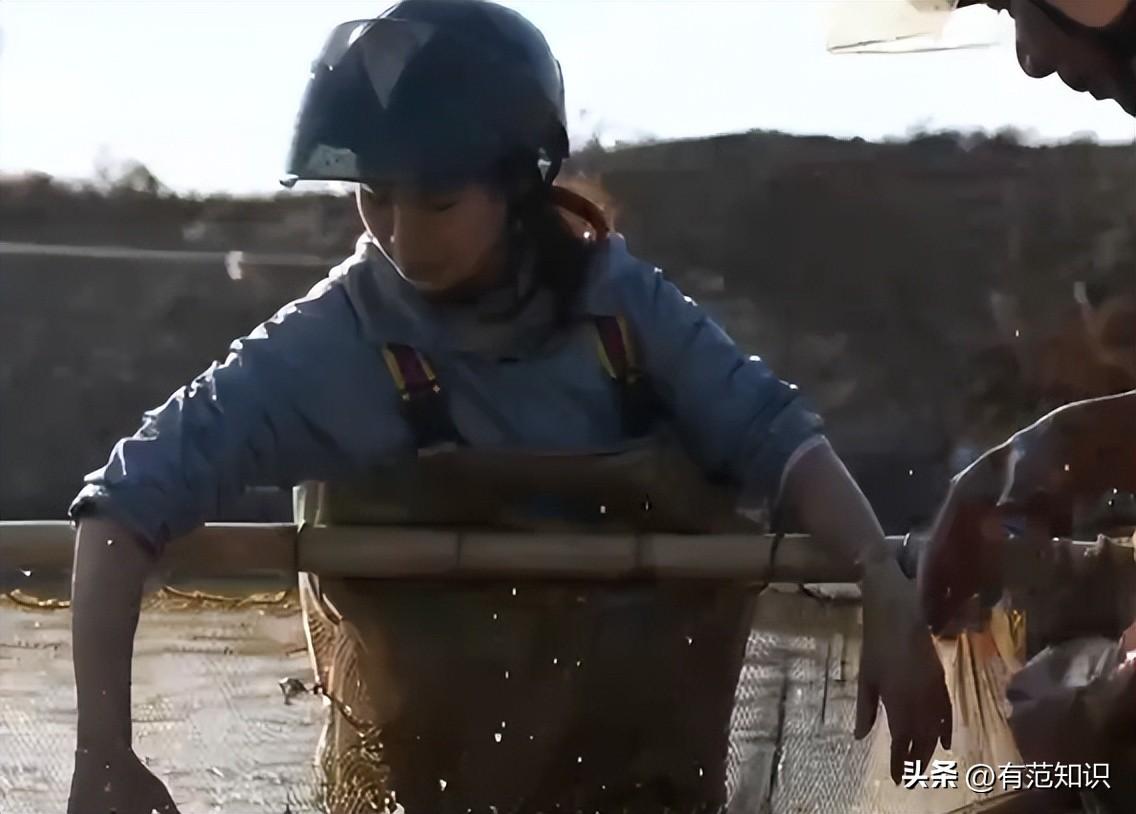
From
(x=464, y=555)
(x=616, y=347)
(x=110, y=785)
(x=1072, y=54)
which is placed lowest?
(x=110, y=785)

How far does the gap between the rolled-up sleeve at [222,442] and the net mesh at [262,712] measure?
56mm

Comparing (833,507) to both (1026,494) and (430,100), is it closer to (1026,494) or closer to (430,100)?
(1026,494)

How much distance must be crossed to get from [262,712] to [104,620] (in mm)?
136

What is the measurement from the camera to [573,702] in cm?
82

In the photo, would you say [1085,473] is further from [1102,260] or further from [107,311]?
[107,311]

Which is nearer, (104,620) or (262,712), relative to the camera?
(104,620)

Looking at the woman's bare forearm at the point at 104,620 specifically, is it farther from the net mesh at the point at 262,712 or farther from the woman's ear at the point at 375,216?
the woman's ear at the point at 375,216

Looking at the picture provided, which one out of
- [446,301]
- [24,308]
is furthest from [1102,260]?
[24,308]

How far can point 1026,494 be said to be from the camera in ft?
2.66

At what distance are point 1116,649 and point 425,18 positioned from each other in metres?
0.50

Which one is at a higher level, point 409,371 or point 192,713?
point 409,371

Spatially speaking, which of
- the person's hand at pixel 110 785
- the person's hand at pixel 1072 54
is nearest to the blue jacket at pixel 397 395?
the person's hand at pixel 110 785

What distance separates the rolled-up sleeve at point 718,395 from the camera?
2.78 ft

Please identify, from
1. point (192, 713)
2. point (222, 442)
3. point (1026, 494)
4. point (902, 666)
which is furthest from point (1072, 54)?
point (192, 713)
